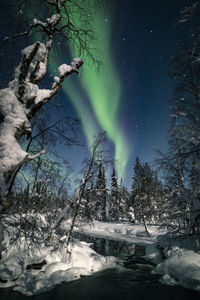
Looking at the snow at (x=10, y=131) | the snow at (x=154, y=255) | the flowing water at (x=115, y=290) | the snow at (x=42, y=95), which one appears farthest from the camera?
the snow at (x=154, y=255)

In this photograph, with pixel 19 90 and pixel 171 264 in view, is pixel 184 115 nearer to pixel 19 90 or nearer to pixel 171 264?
pixel 19 90

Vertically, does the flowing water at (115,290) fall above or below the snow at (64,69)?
below

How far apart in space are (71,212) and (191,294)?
746cm

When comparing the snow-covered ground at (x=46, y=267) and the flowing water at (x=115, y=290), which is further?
the snow-covered ground at (x=46, y=267)

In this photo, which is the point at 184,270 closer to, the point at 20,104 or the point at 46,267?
the point at 46,267

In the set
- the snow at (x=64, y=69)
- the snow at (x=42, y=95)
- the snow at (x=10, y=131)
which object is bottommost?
the snow at (x=10, y=131)

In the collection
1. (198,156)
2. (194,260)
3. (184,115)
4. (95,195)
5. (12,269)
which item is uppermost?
(184,115)

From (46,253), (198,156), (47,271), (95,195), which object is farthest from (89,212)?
(198,156)

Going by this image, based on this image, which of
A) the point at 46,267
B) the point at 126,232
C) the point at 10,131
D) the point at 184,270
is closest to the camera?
the point at 10,131

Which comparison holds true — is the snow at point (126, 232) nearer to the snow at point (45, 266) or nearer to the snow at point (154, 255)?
the snow at point (154, 255)

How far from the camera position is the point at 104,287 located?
725 cm

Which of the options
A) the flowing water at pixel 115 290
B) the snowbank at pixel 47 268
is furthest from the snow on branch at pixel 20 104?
the flowing water at pixel 115 290

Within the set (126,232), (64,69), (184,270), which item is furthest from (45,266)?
(126,232)

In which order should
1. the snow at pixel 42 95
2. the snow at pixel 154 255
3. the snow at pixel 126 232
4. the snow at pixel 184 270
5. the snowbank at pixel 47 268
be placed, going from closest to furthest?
the snow at pixel 42 95 → the snow at pixel 184 270 → the snowbank at pixel 47 268 → the snow at pixel 154 255 → the snow at pixel 126 232
